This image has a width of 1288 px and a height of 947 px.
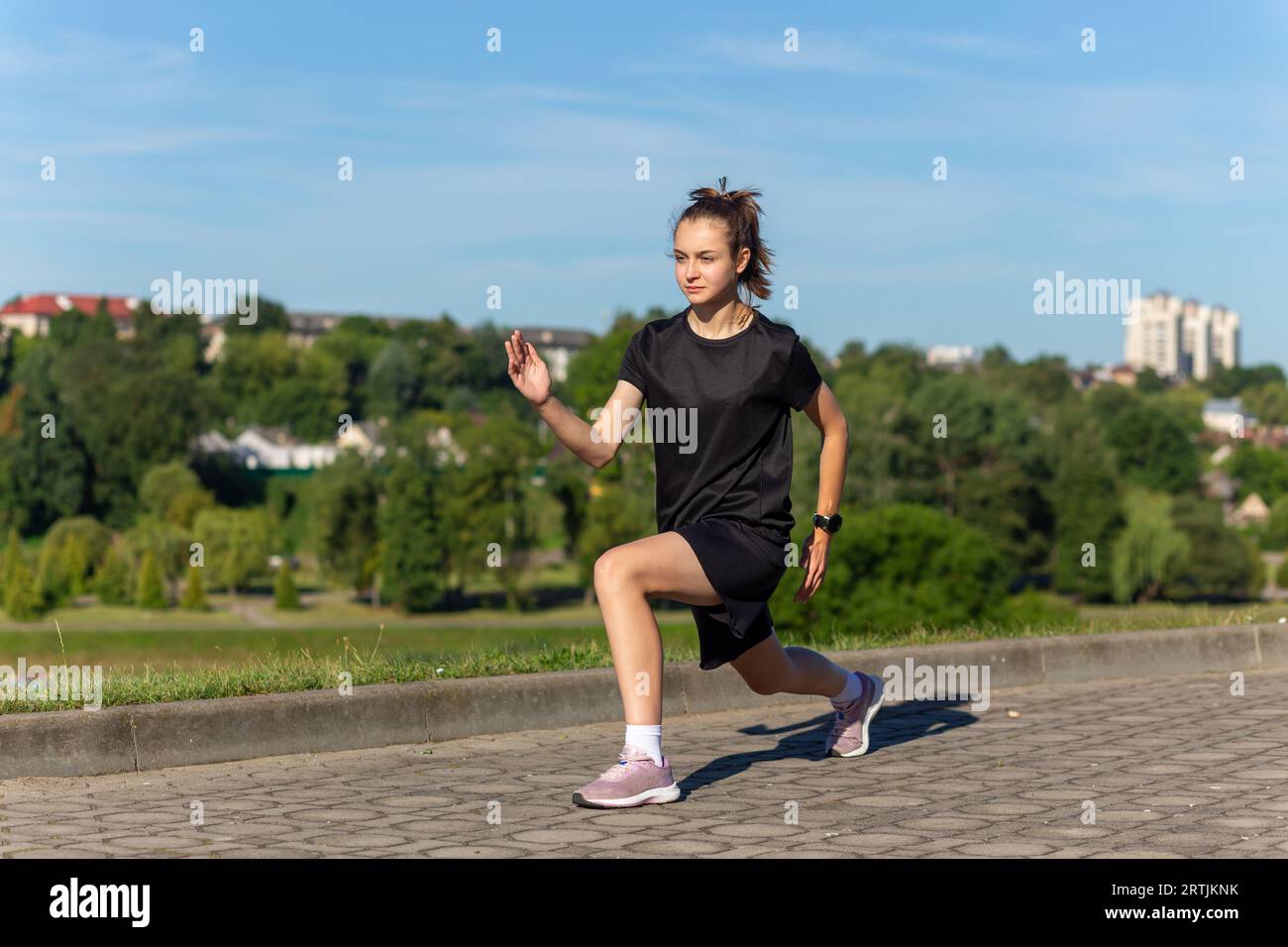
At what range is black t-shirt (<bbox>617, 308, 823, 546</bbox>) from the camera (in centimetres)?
625

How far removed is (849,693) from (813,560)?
1.11 metres

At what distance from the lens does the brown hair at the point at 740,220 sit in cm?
634

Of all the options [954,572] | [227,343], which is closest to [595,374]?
[954,572]

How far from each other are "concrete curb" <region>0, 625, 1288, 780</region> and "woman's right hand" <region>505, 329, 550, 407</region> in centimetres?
222

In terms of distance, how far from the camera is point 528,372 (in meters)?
5.93

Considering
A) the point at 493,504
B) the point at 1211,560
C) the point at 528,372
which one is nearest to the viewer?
the point at 528,372

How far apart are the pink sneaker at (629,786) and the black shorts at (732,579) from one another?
0.45 meters

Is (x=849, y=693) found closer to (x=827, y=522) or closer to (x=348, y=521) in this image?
(x=827, y=522)

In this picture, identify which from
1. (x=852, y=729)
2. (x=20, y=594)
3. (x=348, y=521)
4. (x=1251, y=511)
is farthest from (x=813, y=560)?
(x=1251, y=511)

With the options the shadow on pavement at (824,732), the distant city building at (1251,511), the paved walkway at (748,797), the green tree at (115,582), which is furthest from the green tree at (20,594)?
the distant city building at (1251,511)

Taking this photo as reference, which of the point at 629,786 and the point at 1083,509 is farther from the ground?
the point at 629,786

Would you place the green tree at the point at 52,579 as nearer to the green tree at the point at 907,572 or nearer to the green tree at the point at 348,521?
the green tree at the point at 348,521
